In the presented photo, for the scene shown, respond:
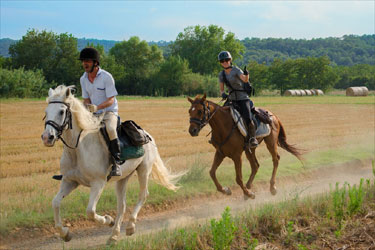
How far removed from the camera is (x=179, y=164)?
12.1 metres

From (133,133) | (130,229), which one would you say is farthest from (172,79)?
(130,229)

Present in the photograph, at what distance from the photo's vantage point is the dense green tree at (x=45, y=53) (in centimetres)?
5222

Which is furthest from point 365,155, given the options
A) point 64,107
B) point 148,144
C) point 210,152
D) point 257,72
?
point 257,72

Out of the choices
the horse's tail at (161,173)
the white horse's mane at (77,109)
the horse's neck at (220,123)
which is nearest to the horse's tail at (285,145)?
the horse's neck at (220,123)

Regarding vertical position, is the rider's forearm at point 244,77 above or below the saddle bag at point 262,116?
above

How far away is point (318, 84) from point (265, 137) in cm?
8088

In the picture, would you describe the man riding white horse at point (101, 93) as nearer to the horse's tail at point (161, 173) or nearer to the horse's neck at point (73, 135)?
the horse's neck at point (73, 135)

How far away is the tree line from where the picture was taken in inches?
1951

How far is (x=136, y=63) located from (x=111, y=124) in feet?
208

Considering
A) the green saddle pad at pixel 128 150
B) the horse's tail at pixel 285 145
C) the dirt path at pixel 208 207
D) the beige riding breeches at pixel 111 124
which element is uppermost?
the beige riding breeches at pixel 111 124

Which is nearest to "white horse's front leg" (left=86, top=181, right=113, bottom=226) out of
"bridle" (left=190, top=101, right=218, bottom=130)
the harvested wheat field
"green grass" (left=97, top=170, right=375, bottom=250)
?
"green grass" (left=97, top=170, right=375, bottom=250)

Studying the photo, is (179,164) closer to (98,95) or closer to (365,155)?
(98,95)

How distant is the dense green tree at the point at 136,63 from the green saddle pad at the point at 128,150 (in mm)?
54777

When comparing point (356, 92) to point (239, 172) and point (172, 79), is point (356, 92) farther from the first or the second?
point (239, 172)
